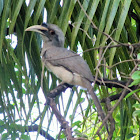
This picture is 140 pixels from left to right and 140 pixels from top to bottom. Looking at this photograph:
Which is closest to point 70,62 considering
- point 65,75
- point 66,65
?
point 66,65

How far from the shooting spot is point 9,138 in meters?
4.22

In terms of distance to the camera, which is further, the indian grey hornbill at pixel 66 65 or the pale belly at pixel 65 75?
the pale belly at pixel 65 75

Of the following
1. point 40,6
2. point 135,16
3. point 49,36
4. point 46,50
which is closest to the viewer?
point 40,6

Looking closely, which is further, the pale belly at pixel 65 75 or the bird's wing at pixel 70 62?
the pale belly at pixel 65 75

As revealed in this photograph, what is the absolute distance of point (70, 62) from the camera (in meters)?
4.07

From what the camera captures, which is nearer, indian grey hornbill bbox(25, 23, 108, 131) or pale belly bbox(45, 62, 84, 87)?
indian grey hornbill bbox(25, 23, 108, 131)

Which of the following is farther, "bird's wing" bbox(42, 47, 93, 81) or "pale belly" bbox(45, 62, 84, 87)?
"pale belly" bbox(45, 62, 84, 87)

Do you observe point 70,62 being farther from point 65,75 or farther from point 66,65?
point 65,75

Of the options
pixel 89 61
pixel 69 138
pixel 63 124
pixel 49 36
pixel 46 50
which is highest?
pixel 49 36

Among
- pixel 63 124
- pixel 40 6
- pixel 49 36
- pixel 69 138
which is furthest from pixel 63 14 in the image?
pixel 49 36

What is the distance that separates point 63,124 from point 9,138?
2.10 metres

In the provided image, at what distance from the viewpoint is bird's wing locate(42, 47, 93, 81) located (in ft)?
12.3

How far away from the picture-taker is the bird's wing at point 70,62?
3.76 m

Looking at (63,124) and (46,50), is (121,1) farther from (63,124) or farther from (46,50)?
A: (46,50)
